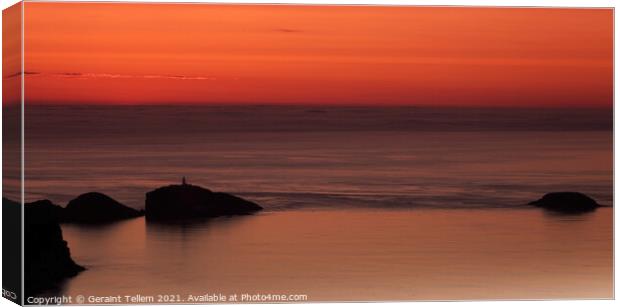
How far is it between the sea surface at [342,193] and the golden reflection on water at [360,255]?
0.01 m

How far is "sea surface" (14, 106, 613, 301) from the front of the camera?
31.9 feet

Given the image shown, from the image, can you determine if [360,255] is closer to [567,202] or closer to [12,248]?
[567,202]

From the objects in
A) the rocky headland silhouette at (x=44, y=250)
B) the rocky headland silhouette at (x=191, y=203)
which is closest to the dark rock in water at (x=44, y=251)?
the rocky headland silhouette at (x=44, y=250)

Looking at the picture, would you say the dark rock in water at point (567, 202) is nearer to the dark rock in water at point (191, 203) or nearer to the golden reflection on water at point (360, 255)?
the golden reflection on water at point (360, 255)

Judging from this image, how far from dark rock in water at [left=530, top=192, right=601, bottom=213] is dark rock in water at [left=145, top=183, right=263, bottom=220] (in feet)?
6.88

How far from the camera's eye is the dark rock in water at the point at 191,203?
980 cm

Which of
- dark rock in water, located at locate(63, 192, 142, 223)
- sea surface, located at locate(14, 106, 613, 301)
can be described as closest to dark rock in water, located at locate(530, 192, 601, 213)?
sea surface, located at locate(14, 106, 613, 301)

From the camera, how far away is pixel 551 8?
401 inches

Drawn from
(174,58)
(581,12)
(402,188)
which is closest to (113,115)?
(174,58)

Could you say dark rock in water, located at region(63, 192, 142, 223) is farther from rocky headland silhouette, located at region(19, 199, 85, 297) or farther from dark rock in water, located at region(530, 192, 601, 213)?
dark rock in water, located at region(530, 192, 601, 213)

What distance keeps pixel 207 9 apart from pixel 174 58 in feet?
1.39

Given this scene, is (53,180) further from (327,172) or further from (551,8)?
(551,8)

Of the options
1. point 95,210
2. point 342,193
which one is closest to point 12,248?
point 95,210

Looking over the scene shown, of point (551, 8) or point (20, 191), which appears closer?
point (20, 191)
